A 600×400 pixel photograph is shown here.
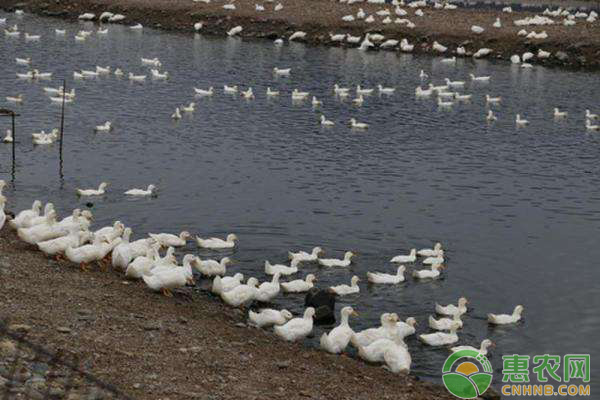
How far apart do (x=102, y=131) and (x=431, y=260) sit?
21.0 meters

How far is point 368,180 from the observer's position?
40.4 m

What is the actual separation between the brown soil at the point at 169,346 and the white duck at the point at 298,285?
2373 mm

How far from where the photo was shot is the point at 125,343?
66.6 ft

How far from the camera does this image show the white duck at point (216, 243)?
103ft

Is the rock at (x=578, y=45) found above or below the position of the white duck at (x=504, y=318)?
above

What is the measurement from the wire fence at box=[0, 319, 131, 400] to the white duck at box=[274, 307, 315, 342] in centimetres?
696

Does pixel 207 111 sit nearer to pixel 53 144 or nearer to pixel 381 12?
pixel 53 144

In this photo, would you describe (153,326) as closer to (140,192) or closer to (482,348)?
(482,348)

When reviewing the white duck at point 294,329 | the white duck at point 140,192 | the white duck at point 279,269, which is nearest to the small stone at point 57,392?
the white duck at point 294,329

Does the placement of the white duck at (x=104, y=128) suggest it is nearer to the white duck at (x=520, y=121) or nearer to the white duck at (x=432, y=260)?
the white duck at (x=520, y=121)

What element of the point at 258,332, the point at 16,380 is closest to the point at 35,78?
the point at 258,332

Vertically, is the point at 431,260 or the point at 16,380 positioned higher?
the point at 16,380

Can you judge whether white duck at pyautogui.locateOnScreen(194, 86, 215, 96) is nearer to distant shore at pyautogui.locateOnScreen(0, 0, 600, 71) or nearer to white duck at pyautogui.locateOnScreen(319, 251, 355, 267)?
distant shore at pyautogui.locateOnScreen(0, 0, 600, 71)

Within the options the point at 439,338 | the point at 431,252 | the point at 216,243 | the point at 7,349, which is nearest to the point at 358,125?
the point at 431,252
